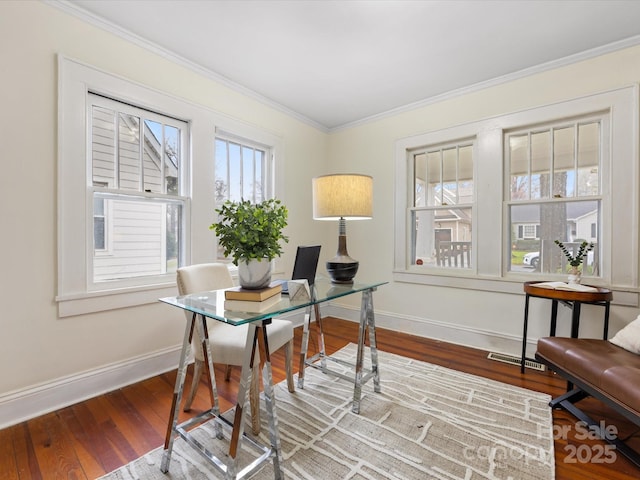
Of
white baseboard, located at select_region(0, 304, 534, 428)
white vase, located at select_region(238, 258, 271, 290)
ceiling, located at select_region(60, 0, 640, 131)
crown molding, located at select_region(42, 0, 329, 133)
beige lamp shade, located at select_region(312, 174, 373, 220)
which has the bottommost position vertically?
white baseboard, located at select_region(0, 304, 534, 428)

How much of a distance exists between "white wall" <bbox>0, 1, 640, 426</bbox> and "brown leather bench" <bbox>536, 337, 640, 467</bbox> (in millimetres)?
862

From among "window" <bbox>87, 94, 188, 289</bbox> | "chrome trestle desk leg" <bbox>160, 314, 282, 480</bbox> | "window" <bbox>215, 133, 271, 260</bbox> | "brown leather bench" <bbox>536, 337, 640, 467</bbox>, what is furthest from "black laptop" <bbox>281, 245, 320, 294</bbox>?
"brown leather bench" <bbox>536, 337, 640, 467</bbox>

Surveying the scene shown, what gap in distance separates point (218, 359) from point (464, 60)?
3008 mm

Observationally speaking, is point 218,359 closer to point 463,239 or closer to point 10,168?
point 10,168

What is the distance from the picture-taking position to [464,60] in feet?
8.34

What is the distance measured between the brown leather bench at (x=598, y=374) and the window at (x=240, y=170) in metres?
2.66

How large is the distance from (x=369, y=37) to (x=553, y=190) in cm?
212

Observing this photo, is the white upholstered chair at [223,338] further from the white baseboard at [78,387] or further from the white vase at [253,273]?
the white baseboard at [78,387]

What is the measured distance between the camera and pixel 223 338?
5.74ft

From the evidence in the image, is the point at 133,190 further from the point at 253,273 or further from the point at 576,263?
the point at 576,263

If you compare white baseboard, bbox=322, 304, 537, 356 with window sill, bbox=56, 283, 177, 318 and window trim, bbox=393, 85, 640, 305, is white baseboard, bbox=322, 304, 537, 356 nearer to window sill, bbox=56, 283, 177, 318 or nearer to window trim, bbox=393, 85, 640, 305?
window trim, bbox=393, 85, 640, 305

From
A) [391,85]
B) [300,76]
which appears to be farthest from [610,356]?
[300,76]

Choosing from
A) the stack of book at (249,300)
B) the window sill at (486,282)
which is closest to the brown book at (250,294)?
the stack of book at (249,300)

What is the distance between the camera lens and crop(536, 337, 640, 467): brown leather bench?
140cm
